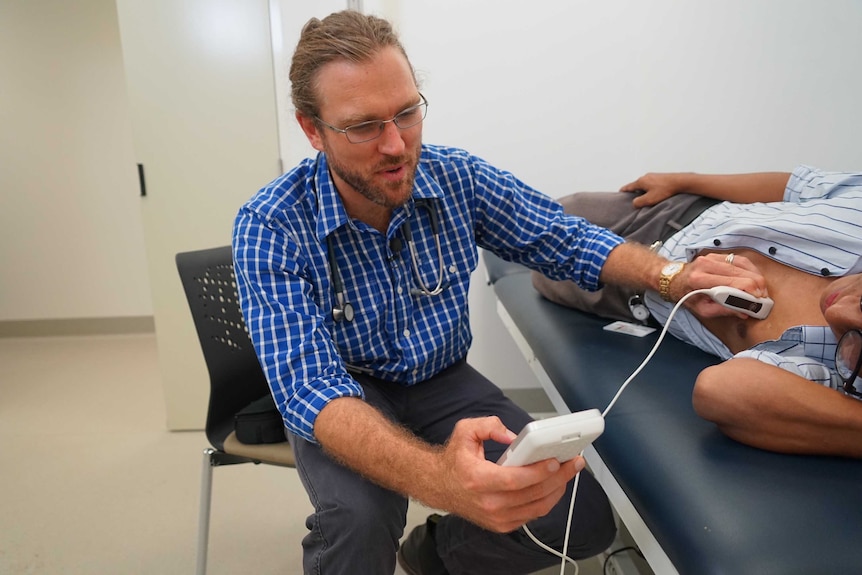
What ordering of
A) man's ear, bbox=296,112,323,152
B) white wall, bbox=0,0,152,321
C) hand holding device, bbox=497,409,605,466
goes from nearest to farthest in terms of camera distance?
hand holding device, bbox=497,409,605,466, man's ear, bbox=296,112,323,152, white wall, bbox=0,0,152,321

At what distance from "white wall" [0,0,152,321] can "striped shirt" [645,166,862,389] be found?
3.00 meters

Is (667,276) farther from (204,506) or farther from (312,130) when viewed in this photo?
(204,506)

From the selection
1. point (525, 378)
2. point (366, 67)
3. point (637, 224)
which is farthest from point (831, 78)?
point (366, 67)

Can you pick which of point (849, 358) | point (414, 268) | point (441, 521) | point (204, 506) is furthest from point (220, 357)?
point (849, 358)

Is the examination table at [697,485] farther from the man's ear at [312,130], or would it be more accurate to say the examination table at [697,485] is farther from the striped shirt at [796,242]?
the man's ear at [312,130]

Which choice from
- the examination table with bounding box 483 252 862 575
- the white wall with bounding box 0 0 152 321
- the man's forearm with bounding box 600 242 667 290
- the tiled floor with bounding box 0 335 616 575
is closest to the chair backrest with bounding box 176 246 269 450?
the tiled floor with bounding box 0 335 616 575

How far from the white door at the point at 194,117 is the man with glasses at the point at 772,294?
1.17 meters

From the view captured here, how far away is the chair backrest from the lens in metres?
1.37

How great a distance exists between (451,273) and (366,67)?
492mm

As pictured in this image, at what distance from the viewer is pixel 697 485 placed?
Result: 0.82m

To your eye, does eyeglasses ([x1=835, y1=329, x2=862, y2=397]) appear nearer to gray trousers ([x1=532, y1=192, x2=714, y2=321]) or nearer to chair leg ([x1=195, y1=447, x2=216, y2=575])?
gray trousers ([x1=532, y1=192, x2=714, y2=321])

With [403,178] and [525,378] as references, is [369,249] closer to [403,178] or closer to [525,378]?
[403,178]

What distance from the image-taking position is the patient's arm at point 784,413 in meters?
0.87

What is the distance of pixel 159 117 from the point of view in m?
2.08
